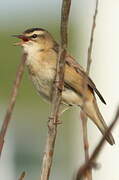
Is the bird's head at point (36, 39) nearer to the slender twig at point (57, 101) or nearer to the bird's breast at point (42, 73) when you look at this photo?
the bird's breast at point (42, 73)

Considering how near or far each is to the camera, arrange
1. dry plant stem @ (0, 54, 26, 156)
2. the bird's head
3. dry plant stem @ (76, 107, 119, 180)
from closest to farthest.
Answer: dry plant stem @ (76, 107, 119, 180) → dry plant stem @ (0, 54, 26, 156) → the bird's head

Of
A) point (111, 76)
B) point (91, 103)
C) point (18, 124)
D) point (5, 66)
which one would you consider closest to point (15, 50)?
point (5, 66)

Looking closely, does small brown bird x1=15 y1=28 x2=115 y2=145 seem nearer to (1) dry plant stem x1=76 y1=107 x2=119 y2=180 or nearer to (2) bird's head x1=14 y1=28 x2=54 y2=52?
(2) bird's head x1=14 y1=28 x2=54 y2=52

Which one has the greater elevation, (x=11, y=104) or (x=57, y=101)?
(x=11, y=104)

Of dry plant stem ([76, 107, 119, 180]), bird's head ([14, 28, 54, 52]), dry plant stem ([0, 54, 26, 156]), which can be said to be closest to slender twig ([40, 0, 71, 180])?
dry plant stem ([0, 54, 26, 156])

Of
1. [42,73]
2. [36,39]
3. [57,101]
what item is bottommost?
[42,73]

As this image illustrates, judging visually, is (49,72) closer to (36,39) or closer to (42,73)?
(42,73)

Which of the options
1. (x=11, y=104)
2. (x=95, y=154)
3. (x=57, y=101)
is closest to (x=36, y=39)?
(x=57, y=101)

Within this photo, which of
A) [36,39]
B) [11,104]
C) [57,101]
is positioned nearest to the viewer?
[11,104]
